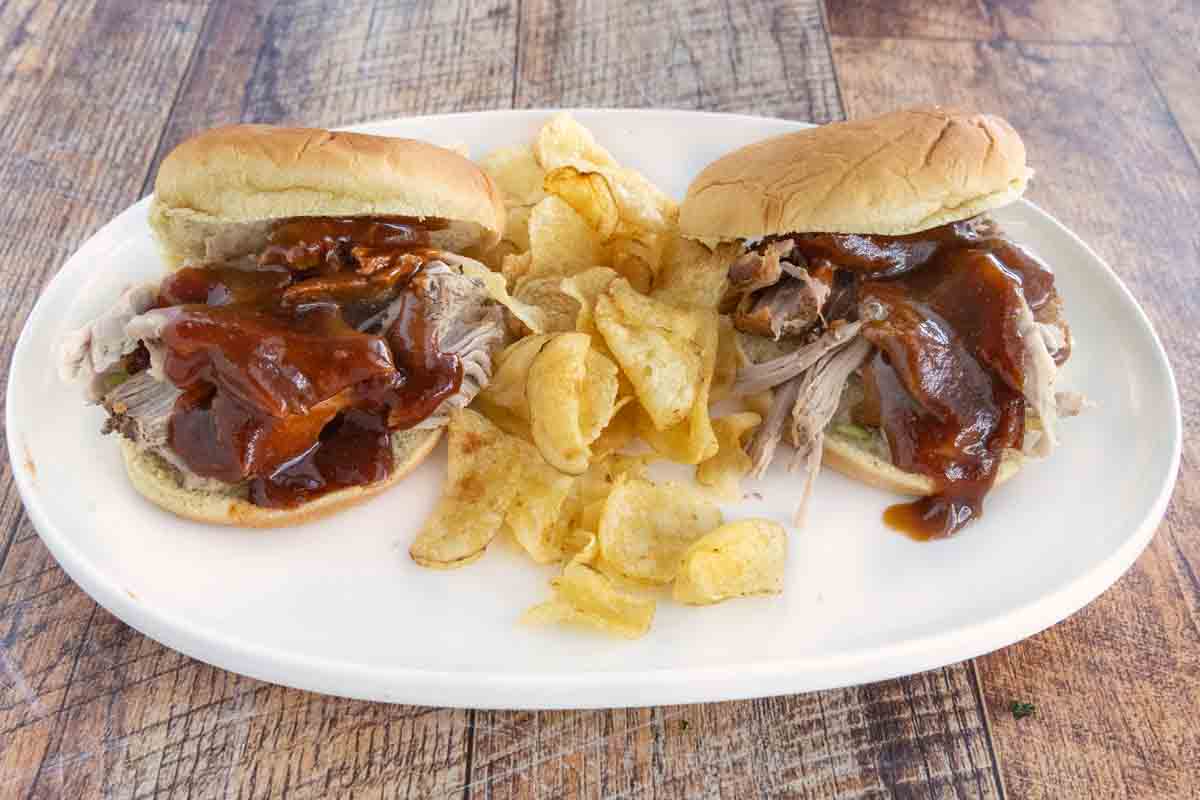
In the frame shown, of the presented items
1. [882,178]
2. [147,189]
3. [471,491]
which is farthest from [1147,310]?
[147,189]

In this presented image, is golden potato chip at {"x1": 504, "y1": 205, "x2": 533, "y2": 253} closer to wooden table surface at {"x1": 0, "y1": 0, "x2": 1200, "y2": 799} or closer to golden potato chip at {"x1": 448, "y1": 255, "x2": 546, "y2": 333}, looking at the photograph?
golden potato chip at {"x1": 448, "y1": 255, "x2": 546, "y2": 333}

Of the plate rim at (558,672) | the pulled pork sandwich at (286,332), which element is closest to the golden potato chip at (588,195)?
the pulled pork sandwich at (286,332)

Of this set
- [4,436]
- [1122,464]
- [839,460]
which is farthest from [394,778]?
A: [1122,464]

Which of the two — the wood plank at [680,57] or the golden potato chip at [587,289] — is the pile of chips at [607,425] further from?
the wood plank at [680,57]

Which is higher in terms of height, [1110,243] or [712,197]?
[712,197]

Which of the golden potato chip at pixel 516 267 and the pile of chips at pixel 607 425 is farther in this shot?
the golden potato chip at pixel 516 267

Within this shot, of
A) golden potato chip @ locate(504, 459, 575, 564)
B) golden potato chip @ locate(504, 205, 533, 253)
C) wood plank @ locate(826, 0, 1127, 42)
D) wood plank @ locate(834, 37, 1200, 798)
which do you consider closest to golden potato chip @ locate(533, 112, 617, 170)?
golden potato chip @ locate(504, 205, 533, 253)

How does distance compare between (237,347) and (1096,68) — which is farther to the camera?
(1096,68)

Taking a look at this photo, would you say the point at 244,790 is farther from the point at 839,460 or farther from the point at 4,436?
the point at 839,460
